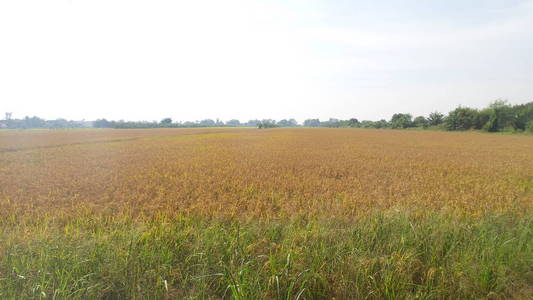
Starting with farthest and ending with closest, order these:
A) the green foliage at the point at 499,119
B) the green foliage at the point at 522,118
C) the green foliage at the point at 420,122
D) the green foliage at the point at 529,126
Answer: the green foliage at the point at 420,122 → the green foliage at the point at 499,119 → the green foliage at the point at 522,118 → the green foliage at the point at 529,126

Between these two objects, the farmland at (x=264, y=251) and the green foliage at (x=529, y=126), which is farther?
the green foliage at (x=529, y=126)

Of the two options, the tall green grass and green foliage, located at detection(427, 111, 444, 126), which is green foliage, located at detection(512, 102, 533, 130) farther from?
the tall green grass

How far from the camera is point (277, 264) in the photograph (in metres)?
2.37

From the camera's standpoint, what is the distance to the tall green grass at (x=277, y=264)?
198cm

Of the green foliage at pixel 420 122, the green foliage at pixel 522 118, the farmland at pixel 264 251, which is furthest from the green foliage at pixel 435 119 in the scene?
the farmland at pixel 264 251

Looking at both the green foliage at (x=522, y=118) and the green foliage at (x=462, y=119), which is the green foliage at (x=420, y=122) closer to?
the green foliage at (x=462, y=119)

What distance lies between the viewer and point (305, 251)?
2521mm

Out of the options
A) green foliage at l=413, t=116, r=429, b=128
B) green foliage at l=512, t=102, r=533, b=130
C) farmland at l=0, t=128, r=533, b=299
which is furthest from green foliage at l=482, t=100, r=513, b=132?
farmland at l=0, t=128, r=533, b=299

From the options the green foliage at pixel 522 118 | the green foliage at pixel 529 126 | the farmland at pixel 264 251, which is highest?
the green foliage at pixel 522 118

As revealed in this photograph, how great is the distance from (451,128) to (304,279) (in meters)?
90.4

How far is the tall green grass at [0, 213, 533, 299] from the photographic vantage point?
6.48 feet

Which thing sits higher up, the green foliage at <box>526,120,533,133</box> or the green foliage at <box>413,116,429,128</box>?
the green foliage at <box>413,116,429,128</box>

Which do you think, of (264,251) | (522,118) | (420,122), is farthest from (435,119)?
(264,251)

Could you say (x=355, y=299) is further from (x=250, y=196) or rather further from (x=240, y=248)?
(x=250, y=196)
